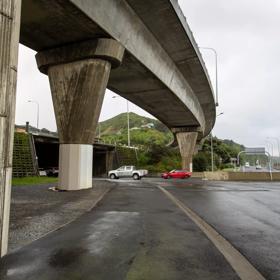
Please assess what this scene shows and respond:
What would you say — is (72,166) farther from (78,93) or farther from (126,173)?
(126,173)

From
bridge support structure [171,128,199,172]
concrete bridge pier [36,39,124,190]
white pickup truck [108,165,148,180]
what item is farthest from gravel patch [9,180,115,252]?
bridge support structure [171,128,199,172]

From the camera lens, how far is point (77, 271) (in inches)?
163

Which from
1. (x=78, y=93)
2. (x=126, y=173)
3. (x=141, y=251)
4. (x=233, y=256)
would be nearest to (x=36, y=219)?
(x=141, y=251)

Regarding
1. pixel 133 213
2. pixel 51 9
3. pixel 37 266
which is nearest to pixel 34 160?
pixel 51 9

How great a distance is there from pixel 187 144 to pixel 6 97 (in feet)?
147

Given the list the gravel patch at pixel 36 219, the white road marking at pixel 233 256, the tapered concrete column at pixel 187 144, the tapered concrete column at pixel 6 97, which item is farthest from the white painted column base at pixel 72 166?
the tapered concrete column at pixel 187 144

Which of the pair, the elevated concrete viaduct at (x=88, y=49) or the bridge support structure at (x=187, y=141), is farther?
the bridge support structure at (x=187, y=141)

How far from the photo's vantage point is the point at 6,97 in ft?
16.9

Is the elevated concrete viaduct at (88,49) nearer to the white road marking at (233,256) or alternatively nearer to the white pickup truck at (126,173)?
the white road marking at (233,256)

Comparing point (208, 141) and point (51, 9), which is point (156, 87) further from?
point (208, 141)

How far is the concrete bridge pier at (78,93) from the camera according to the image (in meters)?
15.9

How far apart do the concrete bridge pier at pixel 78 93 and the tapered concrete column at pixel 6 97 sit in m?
10.4

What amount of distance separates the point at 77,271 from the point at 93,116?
12.7 m

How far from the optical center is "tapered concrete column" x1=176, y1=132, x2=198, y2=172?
4812cm
